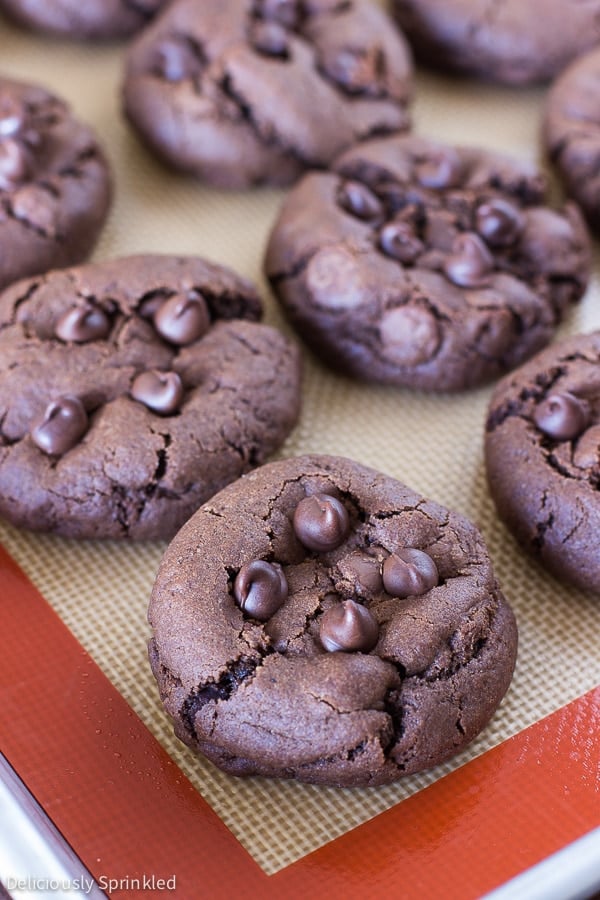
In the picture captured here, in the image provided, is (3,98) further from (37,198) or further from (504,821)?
(504,821)

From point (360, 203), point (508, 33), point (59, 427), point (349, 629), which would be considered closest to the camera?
point (349, 629)

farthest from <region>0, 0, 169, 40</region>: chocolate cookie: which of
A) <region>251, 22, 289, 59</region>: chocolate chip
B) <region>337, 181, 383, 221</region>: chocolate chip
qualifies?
<region>337, 181, 383, 221</region>: chocolate chip

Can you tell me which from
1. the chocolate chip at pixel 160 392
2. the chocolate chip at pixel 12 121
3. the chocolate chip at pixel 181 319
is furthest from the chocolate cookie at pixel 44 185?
the chocolate chip at pixel 160 392

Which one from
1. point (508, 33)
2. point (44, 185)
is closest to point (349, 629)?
point (44, 185)

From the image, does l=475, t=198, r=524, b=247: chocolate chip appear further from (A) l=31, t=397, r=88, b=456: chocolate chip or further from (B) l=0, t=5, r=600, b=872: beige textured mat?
(A) l=31, t=397, r=88, b=456: chocolate chip

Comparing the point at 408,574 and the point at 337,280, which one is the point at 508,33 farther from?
the point at 408,574

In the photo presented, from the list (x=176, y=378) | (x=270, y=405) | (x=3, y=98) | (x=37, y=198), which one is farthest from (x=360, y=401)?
(x=3, y=98)
